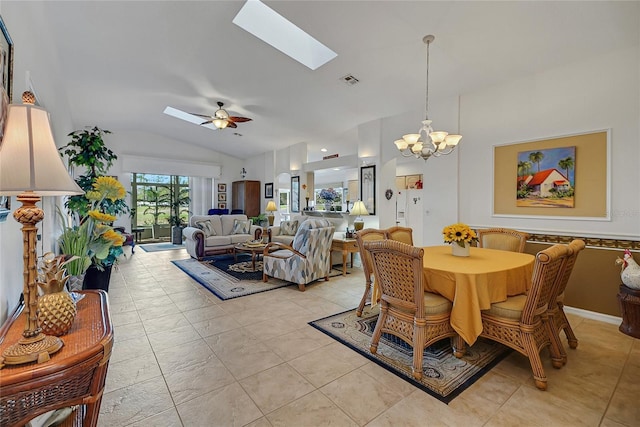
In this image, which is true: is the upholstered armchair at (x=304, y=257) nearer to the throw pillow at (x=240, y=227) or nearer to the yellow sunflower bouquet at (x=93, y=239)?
the yellow sunflower bouquet at (x=93, y=239)

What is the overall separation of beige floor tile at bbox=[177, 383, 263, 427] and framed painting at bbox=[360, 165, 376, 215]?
444 centimetres

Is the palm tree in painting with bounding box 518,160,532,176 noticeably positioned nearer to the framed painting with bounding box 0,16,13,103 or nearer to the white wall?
the white wall

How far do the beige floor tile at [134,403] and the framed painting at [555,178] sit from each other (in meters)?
4.38

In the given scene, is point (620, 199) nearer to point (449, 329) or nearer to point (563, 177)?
point (563, 177)

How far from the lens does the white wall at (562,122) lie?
3037mm

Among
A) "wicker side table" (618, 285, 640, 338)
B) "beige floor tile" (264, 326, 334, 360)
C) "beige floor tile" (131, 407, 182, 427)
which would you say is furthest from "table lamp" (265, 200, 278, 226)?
"wicker side table" (618, 285, 640, 338)

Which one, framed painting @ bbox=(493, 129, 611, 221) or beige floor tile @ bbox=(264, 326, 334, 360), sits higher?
framed painting @ bbox=(493, 129, 611, 221)

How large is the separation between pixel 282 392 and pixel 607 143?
4.19m

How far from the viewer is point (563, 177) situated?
347 centimetres

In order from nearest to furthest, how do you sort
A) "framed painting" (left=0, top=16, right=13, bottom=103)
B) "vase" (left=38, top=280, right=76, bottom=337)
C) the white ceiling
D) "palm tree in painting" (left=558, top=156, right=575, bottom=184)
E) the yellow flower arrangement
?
1. "vase" (left=38, top=280, right=76, bottom=337)
2. "framed painting" (left=0, top=16, right=13, bottom=103)
3. the yellow flower arrangement
4. the white ceiling
5. "palm tree in painting" (left=558, top=156, right=575, bottom=184)

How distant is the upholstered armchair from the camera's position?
4.19m

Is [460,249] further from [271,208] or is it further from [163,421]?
[271,208]

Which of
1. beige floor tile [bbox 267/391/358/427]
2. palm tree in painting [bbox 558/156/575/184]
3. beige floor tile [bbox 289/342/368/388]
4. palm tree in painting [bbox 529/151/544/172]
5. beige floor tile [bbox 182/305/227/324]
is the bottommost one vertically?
beige floor tile [bbox 267/391/358/427]

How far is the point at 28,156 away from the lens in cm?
97
